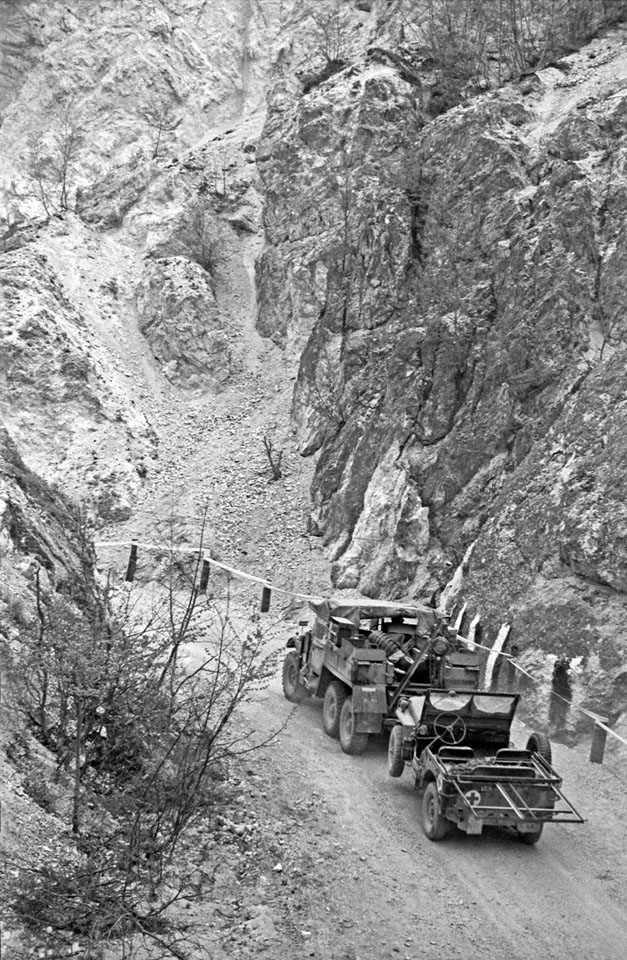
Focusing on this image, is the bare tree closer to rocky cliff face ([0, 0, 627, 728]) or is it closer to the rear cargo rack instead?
rocky cliff face ([0, 0, 627, 728])

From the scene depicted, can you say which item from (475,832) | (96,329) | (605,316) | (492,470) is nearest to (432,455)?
(492,470)

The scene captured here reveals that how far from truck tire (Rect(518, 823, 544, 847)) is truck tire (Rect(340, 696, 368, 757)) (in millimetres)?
2529

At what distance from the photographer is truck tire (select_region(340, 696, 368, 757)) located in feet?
32.7

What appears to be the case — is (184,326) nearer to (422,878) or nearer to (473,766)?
(473,766)

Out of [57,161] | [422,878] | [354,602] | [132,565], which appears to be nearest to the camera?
[422,878]

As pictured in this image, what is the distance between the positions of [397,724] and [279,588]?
33.6 ft

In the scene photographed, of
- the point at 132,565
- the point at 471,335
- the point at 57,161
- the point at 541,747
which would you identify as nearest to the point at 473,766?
the point at 541,747

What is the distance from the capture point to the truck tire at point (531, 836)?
769 centimetres

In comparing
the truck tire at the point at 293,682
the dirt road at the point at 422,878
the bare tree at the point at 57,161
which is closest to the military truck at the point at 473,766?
the dirt road at the point at 422,878

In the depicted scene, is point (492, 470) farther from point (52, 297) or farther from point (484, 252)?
point (52, 297)

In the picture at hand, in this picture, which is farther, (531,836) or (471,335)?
(471,335)

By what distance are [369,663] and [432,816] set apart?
2.52 metres

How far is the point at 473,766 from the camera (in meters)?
7.86

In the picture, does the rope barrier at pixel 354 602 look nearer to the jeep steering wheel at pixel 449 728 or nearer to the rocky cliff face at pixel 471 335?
the rocky cliff face at pixel 471 335
